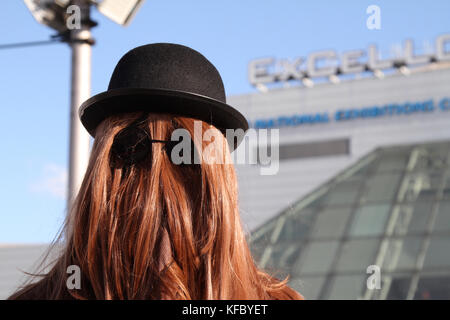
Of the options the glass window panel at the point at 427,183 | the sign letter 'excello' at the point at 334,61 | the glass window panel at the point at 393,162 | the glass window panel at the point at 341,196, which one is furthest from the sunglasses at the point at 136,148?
the sign letter 'excello' at the point at 334,61

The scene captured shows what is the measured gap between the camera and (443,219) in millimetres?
14070

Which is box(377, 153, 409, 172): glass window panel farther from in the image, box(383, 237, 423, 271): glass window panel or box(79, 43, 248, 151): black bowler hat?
box(79, 43, 248, 151): black bowler hat

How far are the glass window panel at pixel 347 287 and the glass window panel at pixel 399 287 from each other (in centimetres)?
54

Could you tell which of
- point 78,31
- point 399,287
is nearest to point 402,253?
point 399,287

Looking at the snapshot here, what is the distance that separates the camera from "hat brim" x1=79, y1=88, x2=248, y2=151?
1494 mm

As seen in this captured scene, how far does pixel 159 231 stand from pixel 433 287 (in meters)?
12.0

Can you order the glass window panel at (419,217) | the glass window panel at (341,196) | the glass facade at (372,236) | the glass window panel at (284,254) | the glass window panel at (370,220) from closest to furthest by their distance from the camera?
the glass facade at (372,236)
the glass window panel at (419,217)
the glass window panel at (370,220)
the glass window panel at (284,254)
the glass window panel at (341,196)

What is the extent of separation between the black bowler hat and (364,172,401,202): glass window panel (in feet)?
46.1

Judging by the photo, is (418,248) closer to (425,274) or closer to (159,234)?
(425,274)

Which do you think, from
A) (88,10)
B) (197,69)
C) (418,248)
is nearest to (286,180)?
(418,248)

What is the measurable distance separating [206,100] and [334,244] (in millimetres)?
13058

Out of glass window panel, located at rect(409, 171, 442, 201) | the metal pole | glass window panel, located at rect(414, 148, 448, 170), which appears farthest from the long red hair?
glass window panel, located at rect(414, 148, 448, 170)

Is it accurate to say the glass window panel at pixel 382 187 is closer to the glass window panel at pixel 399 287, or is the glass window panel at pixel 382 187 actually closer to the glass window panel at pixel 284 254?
the glass window panel at pixel 284 254

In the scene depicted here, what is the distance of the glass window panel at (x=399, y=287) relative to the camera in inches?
486
